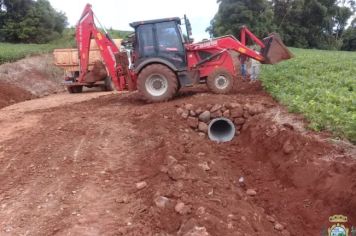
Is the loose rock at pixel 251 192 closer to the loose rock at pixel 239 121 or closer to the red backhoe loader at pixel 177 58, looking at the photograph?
the loose rock at pixel 239 121

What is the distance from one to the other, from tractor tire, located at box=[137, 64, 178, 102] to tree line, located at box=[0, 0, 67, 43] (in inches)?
1225

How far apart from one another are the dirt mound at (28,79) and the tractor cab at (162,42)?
298 inches

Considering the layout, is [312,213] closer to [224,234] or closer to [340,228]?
[340,228]

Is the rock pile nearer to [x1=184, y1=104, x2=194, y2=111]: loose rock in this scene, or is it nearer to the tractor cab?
[x1=184, y1=104, x2=194, y2=111]: loose rock

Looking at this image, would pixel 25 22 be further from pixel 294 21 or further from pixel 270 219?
pixel 270 219

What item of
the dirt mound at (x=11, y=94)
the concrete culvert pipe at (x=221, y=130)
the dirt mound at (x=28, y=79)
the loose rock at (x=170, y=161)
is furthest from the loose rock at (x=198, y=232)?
the dirt mound at (x=28, y=79)

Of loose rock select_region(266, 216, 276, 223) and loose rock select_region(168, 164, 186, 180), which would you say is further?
loose rock select_region(168, 164, 186, 180)

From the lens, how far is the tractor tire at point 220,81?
40.9ft

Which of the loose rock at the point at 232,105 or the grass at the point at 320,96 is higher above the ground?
the grass at the point at 320,96

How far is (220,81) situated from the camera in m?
12.6

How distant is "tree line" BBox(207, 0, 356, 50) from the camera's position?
38438mm

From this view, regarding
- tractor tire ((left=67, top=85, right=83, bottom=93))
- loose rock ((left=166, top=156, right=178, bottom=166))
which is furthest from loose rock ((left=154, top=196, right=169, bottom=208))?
tractor tire ((left=67, top=85, right=83, bottom=93))

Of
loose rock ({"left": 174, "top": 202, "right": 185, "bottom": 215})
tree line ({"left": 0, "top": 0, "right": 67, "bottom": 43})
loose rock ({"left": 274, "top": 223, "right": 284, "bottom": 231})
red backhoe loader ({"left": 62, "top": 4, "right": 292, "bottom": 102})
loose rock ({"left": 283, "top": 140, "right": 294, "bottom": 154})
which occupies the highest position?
tree line ({"left": 0, "top": 0, "right": 67, "bottom": 43})

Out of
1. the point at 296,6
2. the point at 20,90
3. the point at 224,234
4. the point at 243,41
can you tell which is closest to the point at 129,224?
the point at 224,234
